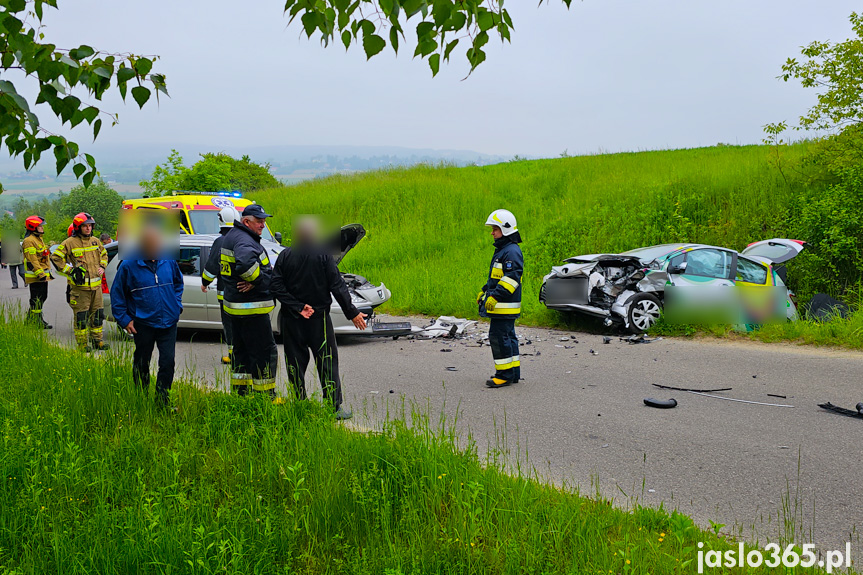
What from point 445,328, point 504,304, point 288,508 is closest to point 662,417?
point 504,304

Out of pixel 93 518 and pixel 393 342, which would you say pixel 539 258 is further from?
pixel 93 518

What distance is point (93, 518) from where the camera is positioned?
3.96 m

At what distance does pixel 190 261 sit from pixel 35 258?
3.02 metres

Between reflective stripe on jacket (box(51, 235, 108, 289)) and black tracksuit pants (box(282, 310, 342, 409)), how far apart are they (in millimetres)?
5641

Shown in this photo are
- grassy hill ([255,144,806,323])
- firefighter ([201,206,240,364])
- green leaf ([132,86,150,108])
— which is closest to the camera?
green leaf ([132,86,150,108])

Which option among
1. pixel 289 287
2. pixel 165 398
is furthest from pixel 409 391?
pixel 165 398

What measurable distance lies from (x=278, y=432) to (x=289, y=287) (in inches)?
74.7

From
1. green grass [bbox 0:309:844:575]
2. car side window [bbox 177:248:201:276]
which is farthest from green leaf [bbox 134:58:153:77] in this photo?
car side window [bbox 177:248:201:276]

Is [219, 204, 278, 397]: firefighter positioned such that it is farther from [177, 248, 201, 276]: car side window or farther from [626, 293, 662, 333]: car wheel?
[626, 293, 662, 333]: car wheel

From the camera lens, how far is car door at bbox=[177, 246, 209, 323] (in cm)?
1148

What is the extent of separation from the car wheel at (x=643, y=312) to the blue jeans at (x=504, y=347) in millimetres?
4088

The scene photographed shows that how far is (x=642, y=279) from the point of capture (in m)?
12.0

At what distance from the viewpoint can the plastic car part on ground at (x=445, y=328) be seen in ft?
40.7

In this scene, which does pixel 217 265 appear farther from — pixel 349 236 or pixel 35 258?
pixel 35 258
